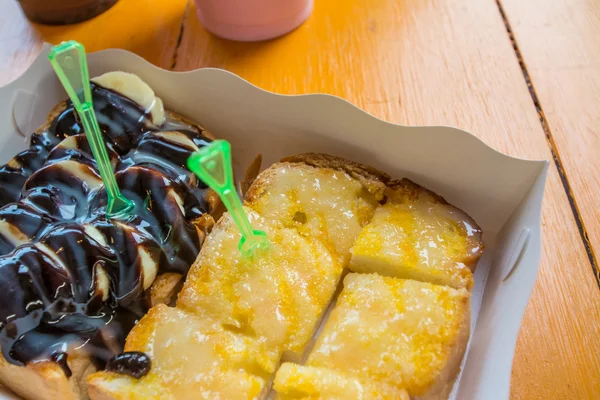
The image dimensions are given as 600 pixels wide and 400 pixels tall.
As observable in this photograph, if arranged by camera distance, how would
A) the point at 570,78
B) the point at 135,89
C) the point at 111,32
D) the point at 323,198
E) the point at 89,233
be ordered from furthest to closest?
the point at 111,32 → the point at 570,78 → the point at 135,89 → the point at 323,198 → the point at 89,233

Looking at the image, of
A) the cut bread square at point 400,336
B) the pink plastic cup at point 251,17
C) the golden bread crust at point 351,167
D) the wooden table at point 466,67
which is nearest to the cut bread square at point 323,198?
the golden bread crust at point 351,167

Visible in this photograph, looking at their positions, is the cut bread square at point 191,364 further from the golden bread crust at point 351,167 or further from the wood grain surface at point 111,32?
the wood grain surface at point 111,32

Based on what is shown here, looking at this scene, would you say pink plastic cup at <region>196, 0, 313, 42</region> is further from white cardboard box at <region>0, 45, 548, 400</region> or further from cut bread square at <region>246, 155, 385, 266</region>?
cut bread square at <region>246, 155, 385, 266</region>

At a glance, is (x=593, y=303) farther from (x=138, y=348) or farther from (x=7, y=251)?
(x=7, y=251)

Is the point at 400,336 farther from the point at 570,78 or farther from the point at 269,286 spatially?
the point at 570,78

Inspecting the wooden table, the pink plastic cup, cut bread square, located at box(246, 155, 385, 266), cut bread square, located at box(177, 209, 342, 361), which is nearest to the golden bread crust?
cut bread square, located at box(246, 155, 385, 266)

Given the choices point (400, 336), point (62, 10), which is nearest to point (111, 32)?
point (62, 10)

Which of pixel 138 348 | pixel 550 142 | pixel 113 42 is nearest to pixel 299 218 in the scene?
pixel 138 348
